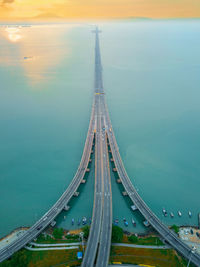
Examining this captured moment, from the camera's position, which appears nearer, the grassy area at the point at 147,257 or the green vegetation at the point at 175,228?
the grassy area at the point at 147,257

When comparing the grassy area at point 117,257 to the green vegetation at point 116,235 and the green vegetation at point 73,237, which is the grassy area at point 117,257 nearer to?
the green vegetation at point 116,235

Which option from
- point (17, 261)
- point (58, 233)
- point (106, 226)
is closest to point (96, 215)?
point (106, 226)

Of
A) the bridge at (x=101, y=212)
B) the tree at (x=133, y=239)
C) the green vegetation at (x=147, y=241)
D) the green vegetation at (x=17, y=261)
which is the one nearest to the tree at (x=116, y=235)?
the bridge at (x=101, y=212)

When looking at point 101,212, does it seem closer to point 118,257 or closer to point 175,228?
point 118,257

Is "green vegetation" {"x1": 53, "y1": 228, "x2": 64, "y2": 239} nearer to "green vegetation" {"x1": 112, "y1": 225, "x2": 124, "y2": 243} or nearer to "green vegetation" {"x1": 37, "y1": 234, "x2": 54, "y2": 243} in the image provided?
"green vegetation" {"x1": 37, "y1": 234, "x2": 54, "y2": 243}

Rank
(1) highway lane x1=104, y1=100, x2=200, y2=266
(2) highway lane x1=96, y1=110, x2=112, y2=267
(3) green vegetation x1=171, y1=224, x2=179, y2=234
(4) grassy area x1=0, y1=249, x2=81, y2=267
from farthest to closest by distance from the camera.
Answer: (3) green vegetation x1=171, y1=224, x2=179, y2=234 < (1) highway lane x1=104, y1=100, x2=200, y2=266 < (2) highway lane x1=96, y1=110, x2=112, y2=267 < (4) grassy area x1=0, y1=249, x2=81, y2=267

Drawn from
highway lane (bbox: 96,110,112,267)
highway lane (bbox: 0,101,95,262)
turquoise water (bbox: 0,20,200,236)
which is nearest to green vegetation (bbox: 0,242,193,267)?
highway lane (bbox: 0,101,95,262)
